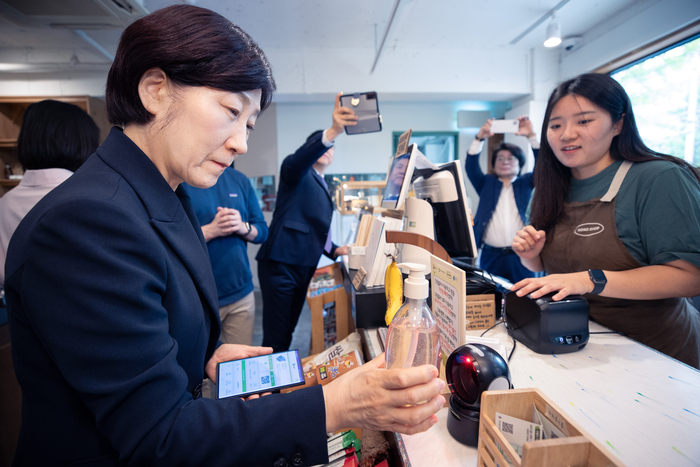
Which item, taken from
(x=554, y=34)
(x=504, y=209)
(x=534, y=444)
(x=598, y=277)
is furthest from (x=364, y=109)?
(x=554, y=34)

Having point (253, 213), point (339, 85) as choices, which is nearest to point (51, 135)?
point (253, 213)

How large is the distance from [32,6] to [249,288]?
317 cm

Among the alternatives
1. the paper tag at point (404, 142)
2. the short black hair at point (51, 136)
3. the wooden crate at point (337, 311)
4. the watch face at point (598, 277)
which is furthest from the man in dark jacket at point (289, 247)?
the watch face at point (598, 277)

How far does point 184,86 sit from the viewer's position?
0.63 metres

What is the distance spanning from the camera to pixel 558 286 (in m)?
1.01

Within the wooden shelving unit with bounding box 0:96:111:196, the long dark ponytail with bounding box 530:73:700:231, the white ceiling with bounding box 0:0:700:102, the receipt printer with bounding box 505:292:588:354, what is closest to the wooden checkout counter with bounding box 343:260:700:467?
the receipt printer with bounding box 505:292:588:354

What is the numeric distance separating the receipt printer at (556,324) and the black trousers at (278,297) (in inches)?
67.2

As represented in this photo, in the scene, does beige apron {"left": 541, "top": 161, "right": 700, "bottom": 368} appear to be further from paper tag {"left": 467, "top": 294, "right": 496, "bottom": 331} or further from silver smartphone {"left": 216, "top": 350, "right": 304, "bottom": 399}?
silver smartphone {"left": 216, "top": 350, "right": 304, "bottom": 399}

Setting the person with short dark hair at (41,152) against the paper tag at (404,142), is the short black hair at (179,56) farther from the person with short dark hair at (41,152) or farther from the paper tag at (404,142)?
the person with short dark hair at (41,152)

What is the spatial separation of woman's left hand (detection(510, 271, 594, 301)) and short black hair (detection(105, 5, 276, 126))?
101 centimetres

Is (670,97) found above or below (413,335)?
above

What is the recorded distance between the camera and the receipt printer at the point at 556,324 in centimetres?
96

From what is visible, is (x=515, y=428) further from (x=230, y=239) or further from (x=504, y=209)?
(x=504, y=209)

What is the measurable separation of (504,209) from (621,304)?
2.05 m
